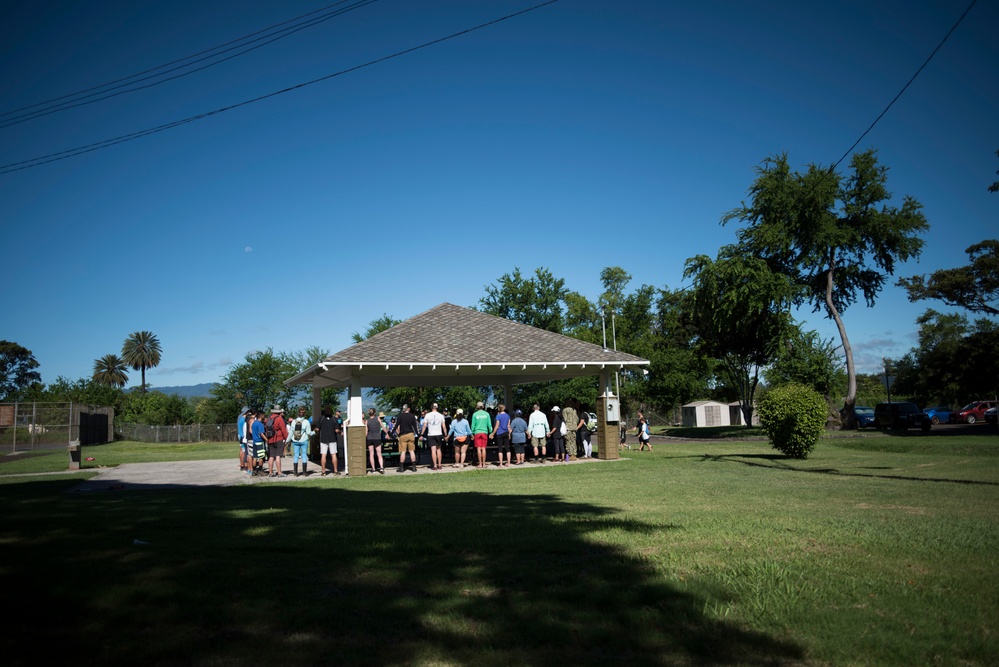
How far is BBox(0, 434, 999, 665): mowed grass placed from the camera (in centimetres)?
354

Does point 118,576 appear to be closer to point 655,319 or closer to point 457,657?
point 457,657

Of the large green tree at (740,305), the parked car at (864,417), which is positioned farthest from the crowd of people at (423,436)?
the parked car at (864,417)

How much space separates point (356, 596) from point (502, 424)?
1505cm

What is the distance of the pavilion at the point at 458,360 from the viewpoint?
18000 mm

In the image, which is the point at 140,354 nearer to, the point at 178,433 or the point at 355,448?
the point at 178,433

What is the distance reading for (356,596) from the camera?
4438mm

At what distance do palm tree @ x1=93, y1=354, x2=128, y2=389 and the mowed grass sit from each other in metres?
90.9

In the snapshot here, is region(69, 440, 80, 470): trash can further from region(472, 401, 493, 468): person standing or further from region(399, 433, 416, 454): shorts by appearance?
region(472, 401, 493, 468): person standing

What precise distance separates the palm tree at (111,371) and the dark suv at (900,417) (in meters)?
87.1

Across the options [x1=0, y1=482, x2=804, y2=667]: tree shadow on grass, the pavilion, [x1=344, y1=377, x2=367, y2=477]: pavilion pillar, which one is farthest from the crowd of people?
[x1=0, y1=482, x2=804, y2=667]: tree shadow on grass

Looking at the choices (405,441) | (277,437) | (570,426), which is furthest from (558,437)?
(277,437)

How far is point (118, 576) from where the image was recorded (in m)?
4.69

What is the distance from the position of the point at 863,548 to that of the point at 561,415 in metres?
14.8

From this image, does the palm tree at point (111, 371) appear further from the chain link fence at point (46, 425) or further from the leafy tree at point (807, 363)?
the leafy tree at point (807, 363)
